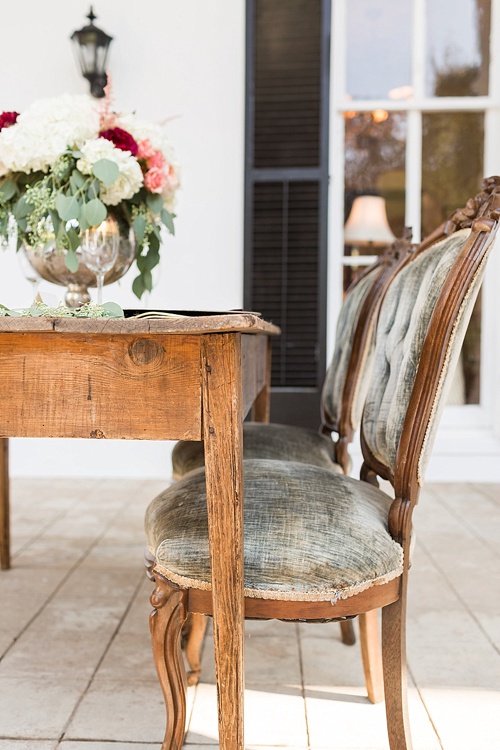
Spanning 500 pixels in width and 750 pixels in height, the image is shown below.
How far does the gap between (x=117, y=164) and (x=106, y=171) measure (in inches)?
1.7

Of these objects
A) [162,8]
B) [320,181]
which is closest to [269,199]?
[320,181]

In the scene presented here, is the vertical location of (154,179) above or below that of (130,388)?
above

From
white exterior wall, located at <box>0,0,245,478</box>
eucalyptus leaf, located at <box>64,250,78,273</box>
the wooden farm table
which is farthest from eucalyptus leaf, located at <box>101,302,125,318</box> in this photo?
white exterior wall, located at <box>0,0,245,478</box>

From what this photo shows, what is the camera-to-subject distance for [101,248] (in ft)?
5.07

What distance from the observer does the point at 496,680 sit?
4.92 feet

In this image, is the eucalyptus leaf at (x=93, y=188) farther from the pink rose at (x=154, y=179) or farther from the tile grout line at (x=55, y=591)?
the tile grout line at (x=55, y=591)

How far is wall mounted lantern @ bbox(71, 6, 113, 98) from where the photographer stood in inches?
136

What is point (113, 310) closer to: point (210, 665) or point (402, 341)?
point (402, 341)

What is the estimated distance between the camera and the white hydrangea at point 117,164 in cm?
146

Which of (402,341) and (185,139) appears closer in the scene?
(402,341)

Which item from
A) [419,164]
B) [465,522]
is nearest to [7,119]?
[465,522]

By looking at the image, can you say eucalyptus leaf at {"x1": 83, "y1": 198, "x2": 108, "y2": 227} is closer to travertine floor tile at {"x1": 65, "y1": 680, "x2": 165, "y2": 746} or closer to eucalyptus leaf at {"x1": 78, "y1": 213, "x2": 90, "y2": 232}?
eucalyptus leaf at {"x1": 78, "y1": 213, "x2": 90, "y2": 232}

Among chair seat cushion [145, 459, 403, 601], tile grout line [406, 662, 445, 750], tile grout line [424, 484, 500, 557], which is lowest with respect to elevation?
tile grout line [424, 484, 500, 557]

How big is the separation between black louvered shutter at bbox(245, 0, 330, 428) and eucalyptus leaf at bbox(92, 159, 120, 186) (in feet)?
6.82
